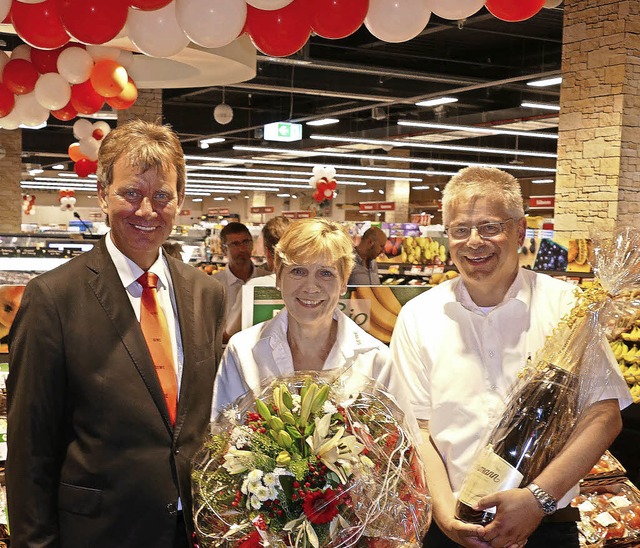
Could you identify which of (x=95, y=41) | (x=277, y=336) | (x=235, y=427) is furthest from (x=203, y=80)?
(x=235, y=427)

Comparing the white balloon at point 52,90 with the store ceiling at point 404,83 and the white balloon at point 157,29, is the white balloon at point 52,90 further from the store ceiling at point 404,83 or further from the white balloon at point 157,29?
the store ceiling at point 404,83

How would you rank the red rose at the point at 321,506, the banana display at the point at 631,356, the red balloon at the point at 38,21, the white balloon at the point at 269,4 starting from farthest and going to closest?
the banana display at the point at 631,356 < the red balloon at the point at 38,21 < the white balloon at the point at 269,4 < the red rose at the point at 321,506

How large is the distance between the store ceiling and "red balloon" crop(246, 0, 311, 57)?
19.3ft

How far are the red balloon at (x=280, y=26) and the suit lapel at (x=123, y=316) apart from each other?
2079 mm

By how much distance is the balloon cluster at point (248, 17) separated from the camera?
3.58 meters

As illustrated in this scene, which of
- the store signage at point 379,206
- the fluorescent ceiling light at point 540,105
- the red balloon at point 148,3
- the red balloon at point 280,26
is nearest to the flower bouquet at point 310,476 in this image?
the red balloon at point 148,3

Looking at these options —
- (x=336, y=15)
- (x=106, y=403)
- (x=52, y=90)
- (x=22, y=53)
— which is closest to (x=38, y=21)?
(x=336, y=15)

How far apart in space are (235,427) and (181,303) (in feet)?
1.66

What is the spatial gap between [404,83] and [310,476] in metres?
13.3

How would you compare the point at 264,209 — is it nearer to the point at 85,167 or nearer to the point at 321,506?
the point at 85,167

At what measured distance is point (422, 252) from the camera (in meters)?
10.8

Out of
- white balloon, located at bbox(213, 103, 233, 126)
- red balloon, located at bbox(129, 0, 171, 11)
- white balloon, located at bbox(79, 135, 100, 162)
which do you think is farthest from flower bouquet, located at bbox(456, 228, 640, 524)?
white balloon, located at bbox(213, 103, 233, 126)

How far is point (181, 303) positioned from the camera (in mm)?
2098

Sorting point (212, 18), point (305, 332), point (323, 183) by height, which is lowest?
point (305, 332)
